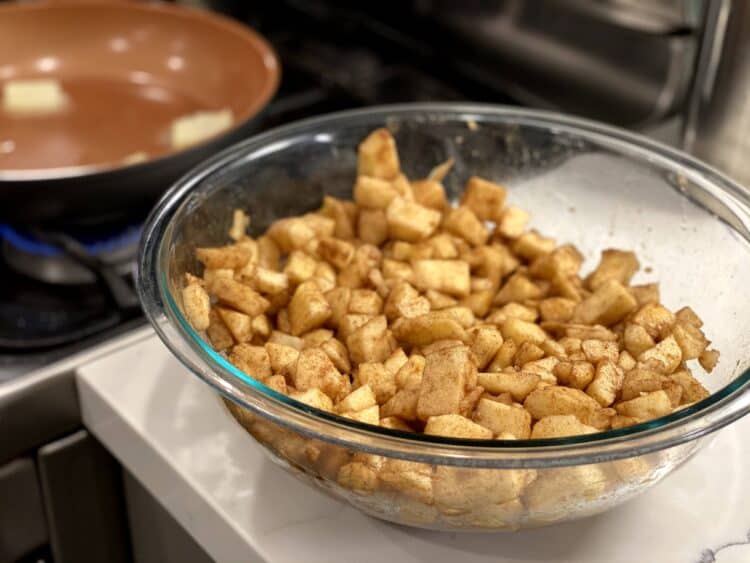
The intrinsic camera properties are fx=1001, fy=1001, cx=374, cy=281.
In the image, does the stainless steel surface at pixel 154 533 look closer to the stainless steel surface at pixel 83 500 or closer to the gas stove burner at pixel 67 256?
the stainless steel surface at pixel 83 500

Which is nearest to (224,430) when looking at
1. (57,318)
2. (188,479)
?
(188,479)

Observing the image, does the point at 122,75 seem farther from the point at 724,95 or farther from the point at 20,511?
the point at 724,95

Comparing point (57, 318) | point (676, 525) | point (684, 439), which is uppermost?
point (684, 439)

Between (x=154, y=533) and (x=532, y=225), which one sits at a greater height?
(x=532, y=225)

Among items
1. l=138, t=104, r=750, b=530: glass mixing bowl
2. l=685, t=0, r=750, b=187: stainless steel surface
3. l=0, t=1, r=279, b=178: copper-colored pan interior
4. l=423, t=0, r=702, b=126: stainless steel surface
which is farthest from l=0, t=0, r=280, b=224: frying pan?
l=685, t=0, r=750, b=187: stainless steel surface

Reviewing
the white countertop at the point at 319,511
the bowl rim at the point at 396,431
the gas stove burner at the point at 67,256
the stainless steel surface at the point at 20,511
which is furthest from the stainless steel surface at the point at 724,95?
the stainless steel surface at the point at 20,511

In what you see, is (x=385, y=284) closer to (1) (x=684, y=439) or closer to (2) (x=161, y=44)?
(1) (x=684, y=439)

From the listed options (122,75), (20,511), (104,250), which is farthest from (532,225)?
(122,75)
